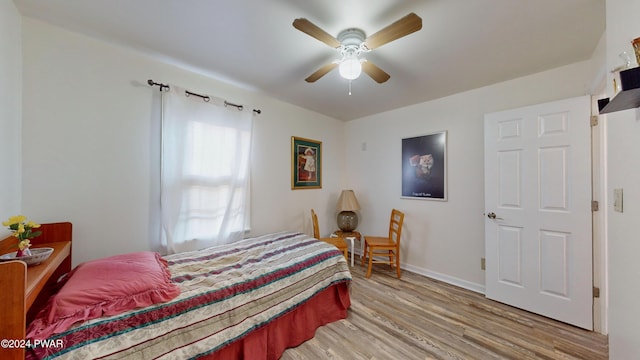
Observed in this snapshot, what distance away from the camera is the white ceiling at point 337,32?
144cm

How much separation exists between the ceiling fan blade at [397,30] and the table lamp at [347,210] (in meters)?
2.42

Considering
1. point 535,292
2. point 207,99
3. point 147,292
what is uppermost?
point 207,99

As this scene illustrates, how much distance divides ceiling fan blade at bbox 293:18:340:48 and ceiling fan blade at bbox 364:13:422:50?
25 cm

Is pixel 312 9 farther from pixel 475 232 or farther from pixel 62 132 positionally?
pixel 475 232

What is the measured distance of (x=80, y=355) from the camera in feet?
3.18

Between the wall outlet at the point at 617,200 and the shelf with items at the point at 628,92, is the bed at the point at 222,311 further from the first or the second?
the shelf with items at the point at 628,92

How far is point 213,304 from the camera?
4.58ft

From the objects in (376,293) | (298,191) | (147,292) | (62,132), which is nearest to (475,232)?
(376,293)

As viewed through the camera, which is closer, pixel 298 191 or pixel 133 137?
pixel 133 137

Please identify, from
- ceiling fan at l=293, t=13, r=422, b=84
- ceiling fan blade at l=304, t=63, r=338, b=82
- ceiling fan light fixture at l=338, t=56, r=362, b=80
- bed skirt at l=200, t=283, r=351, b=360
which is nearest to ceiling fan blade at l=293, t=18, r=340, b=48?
ceiling fan at l=293, t=13, r=422, b=84

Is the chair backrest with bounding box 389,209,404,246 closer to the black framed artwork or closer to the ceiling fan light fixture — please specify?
the black framed artwork

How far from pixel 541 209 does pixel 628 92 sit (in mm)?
1844

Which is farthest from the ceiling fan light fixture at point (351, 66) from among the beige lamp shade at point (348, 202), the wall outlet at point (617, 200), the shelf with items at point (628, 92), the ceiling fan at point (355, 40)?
the beige lamp shade at point (348, 202)

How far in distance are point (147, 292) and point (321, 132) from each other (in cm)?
306
